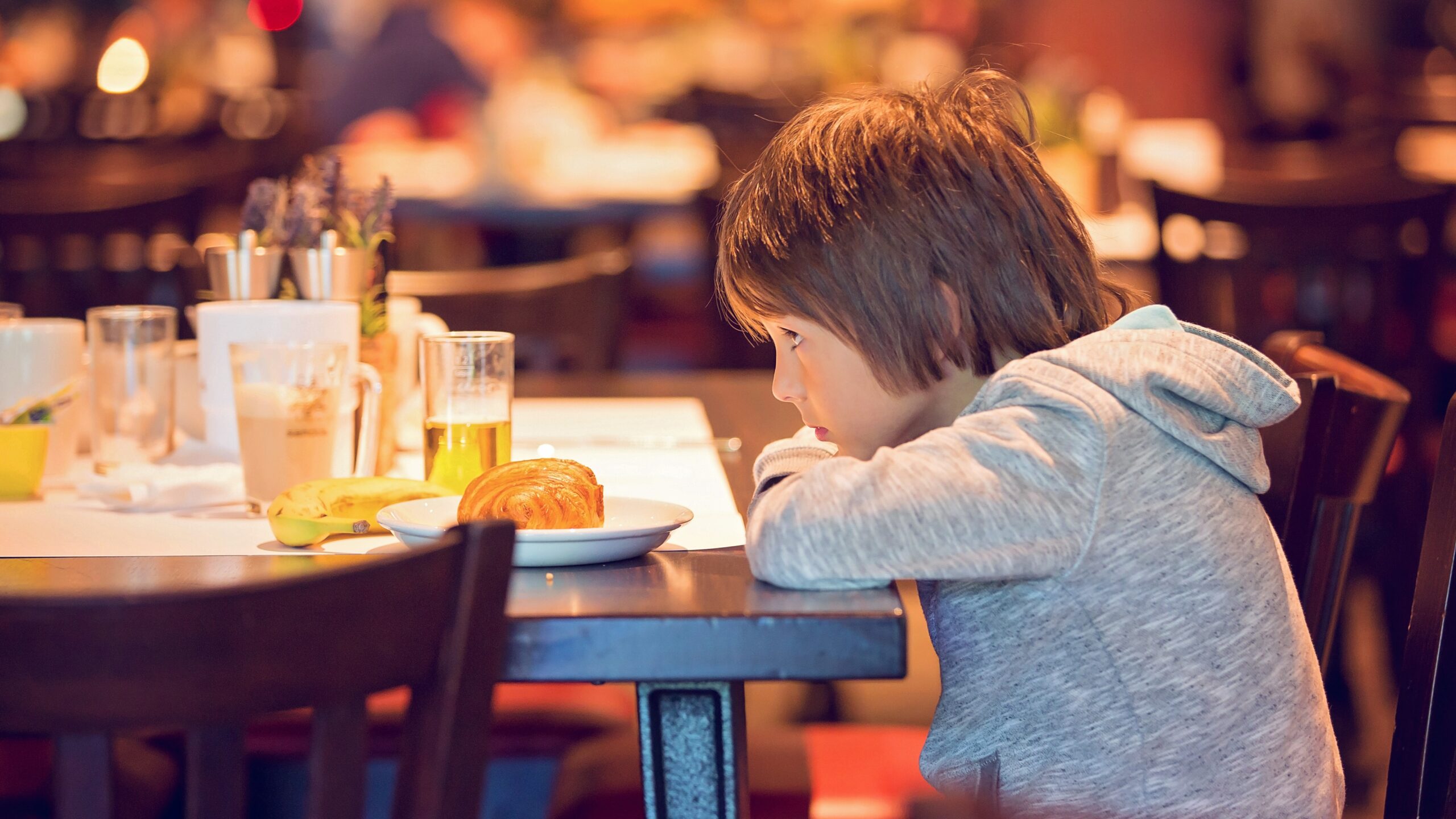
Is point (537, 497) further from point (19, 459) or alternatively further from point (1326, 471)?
point (1326, 471)

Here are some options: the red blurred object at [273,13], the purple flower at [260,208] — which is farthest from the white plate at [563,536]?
the red blurred object at [273,13]

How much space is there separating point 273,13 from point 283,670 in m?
8.27

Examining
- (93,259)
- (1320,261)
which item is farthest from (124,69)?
(1320,261)

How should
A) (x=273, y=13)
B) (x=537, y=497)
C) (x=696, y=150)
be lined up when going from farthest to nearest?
(x=273, y=13)
(x=696, y=150)
(x=537, y=497)

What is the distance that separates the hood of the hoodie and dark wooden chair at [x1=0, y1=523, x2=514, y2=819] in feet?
1.48

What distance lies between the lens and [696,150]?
167 inches

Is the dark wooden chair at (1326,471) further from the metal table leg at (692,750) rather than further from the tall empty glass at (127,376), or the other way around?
the tall empty glass at (127,376)

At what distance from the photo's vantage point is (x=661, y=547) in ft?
2.99

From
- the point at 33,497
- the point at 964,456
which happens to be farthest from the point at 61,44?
the point at 964,456

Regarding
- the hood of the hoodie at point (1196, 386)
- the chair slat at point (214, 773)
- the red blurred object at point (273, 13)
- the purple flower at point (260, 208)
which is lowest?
the chair slat at point (214, 773)

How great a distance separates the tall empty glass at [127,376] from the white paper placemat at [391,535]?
0.13 meters

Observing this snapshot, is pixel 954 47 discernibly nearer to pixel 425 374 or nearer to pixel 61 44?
pixel 61 44

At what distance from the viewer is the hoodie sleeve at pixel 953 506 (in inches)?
30.5

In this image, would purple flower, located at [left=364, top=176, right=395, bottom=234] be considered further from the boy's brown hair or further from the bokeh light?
the bokeh light
